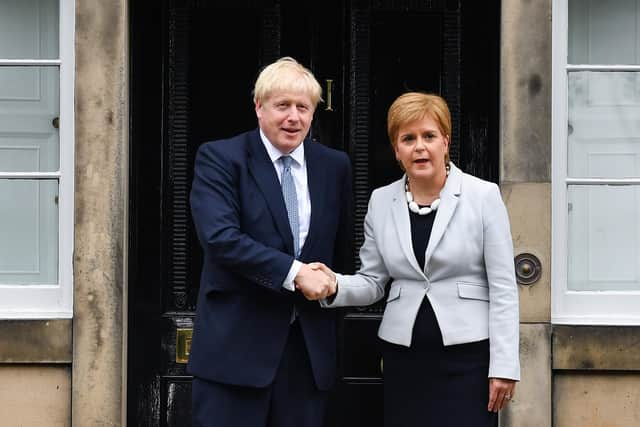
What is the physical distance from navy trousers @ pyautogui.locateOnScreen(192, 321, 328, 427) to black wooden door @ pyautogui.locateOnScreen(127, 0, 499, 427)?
1341mm

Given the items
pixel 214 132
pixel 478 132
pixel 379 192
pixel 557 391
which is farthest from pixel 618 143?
pixel 214 132

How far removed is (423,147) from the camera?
151 inches

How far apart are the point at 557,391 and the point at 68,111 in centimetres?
273

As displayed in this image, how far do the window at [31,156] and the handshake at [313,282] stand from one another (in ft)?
6.00

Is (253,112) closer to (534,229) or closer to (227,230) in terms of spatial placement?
(534,229)

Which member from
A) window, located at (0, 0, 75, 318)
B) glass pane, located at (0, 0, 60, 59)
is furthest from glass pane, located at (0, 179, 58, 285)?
glass pane, located at (0, 0, 60, 59)

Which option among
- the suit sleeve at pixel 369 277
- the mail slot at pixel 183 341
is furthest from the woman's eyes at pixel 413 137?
the mail slot at pixel 183 341

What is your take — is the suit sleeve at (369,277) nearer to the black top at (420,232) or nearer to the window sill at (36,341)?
the black top at (420,232)

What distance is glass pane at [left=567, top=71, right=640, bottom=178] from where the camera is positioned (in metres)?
5.16

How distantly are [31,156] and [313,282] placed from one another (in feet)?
6.94

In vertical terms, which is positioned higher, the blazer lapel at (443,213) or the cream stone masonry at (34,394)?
the blazer lapel at (443,213)

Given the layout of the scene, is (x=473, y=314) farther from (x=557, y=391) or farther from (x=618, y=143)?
(x=618, y=143)

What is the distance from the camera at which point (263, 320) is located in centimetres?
388

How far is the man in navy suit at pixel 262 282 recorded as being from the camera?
12.6 ft
